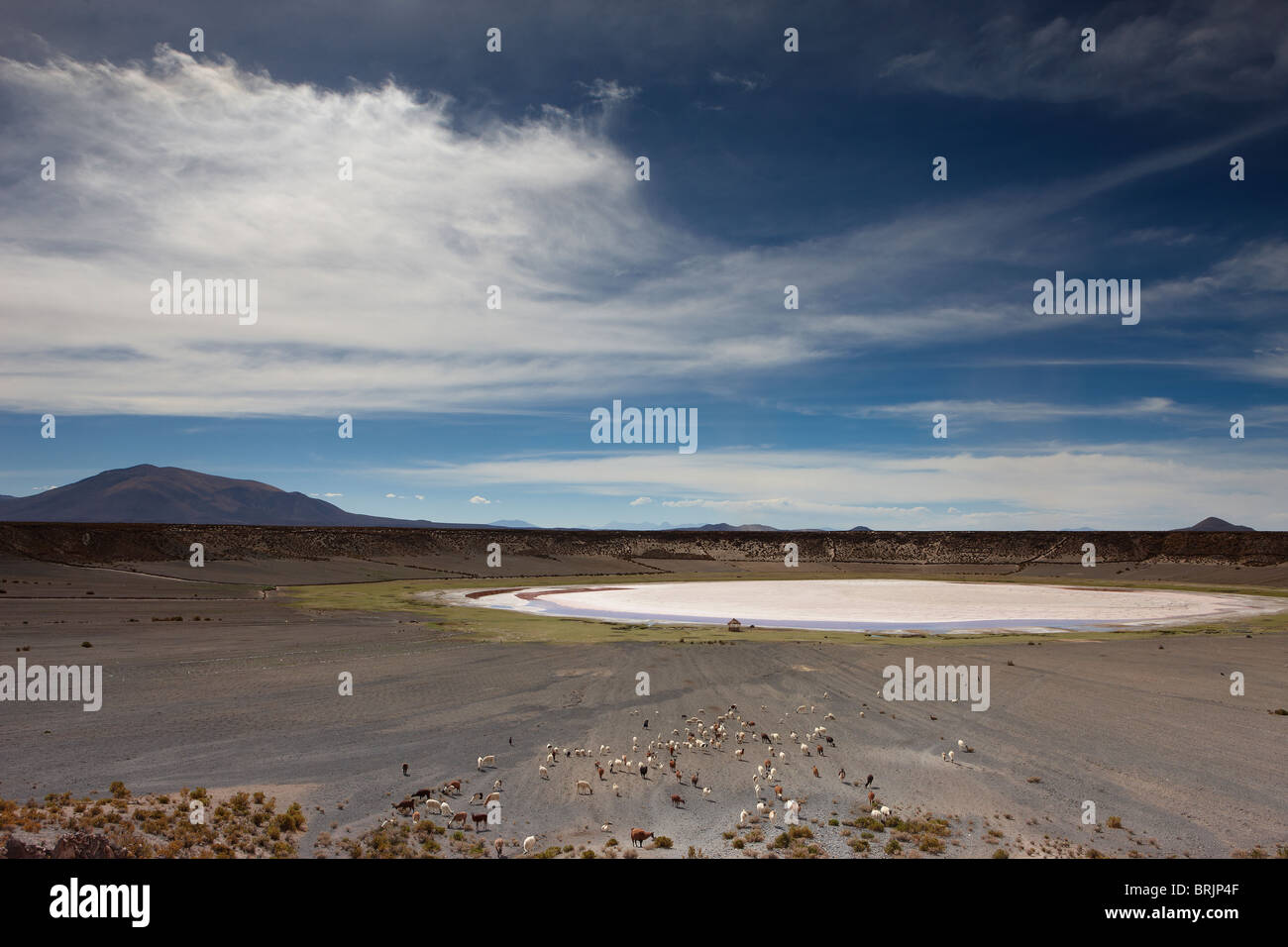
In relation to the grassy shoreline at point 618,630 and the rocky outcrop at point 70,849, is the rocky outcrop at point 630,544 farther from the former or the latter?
the rocky outcrop at point 70,849

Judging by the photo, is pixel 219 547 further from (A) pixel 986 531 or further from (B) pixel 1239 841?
(A) pixel 986 531

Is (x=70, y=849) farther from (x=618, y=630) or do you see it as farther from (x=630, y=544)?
(x=630, y=544)

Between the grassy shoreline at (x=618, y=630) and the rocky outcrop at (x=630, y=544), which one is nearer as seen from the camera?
the grassy shoreline at (x=618, y=630)

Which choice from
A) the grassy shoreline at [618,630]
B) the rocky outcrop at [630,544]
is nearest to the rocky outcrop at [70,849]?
the grassy shoreline at [618,630]

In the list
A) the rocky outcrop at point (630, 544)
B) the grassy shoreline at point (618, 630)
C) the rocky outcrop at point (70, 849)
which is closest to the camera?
the rocky outcrop at point (70, 849)

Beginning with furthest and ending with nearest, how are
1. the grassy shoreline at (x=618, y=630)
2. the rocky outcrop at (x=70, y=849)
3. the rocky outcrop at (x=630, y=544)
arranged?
the rocky outcrop at (x=630, y=544), the grassy shoreline at (x=618, y=630), the rocky outcrop at (x=70, y=849)

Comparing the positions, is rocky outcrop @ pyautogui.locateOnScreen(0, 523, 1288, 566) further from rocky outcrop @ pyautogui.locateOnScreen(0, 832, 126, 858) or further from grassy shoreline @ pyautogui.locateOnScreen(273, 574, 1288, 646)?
rocky outcrop @ pyautogui.locateOnScreen(0, 832, 126, 858)

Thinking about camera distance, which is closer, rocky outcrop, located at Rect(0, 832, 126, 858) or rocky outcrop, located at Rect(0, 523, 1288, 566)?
rocky outcrop, located at Rect(0, 832, 126, 858)

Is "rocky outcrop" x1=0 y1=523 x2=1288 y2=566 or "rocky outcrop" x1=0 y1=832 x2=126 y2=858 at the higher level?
"rocky outcrop" x1=0 y1=832 x2=126 y2=858

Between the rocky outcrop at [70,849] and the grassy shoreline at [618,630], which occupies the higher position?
the rocky outcrop at [70,849]

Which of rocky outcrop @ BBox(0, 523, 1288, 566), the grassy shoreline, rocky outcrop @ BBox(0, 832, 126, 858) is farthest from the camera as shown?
rocky outcrop @ BBox(0, 523, 1288, 566)

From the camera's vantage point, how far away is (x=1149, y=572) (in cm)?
9831

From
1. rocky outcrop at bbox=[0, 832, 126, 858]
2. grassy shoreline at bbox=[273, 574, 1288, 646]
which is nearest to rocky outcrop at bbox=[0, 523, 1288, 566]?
grassy shoreline at bbox=[273, 574, 1288, 646]

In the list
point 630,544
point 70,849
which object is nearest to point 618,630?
point 70,849
